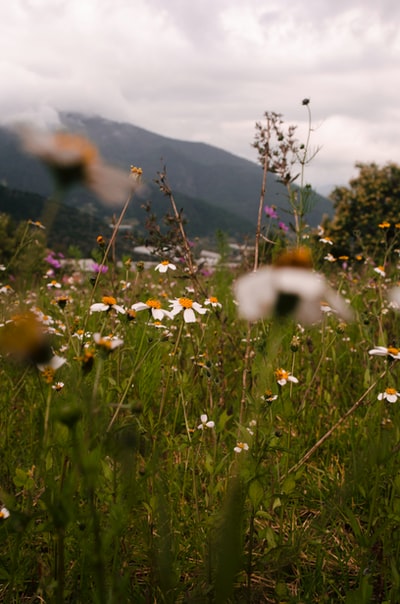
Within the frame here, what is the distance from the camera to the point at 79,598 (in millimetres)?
1045

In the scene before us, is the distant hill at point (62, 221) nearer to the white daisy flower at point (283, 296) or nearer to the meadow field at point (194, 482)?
the meadow field at point (194, 482)

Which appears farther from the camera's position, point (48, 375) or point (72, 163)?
point (48, 375)

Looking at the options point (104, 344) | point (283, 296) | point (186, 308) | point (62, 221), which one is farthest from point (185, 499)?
point (62, 221)

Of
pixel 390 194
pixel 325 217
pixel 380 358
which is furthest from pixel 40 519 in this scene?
pixel 390 194

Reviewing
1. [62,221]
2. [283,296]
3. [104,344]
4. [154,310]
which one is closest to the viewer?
[283,296]

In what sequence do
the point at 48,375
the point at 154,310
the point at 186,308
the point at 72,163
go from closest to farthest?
the point at 72,163, the point at 48,375, the point at 154,310, the point at 186,308

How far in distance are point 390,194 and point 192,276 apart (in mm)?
12970

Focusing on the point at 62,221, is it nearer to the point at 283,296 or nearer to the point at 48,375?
the point at 48,375

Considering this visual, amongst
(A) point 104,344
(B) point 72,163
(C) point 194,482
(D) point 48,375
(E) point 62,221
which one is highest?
(B) point 72,163

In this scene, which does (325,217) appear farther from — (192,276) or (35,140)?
(35,140)

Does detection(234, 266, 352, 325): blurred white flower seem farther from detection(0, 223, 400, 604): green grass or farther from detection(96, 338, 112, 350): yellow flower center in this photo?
detection(96, 338, 112, 350): yellow flower center

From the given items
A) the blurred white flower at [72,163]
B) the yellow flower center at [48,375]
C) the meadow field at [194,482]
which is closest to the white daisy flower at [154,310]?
the meadow field at [194,482]

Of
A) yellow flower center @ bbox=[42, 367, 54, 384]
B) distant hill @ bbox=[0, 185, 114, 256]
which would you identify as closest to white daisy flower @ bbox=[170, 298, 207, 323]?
yellow flower center @ bbox=[42, 367, 54, 384]

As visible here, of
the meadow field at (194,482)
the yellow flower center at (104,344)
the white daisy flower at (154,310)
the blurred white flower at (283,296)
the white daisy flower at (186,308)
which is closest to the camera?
the blurred white flower at (283,296)
